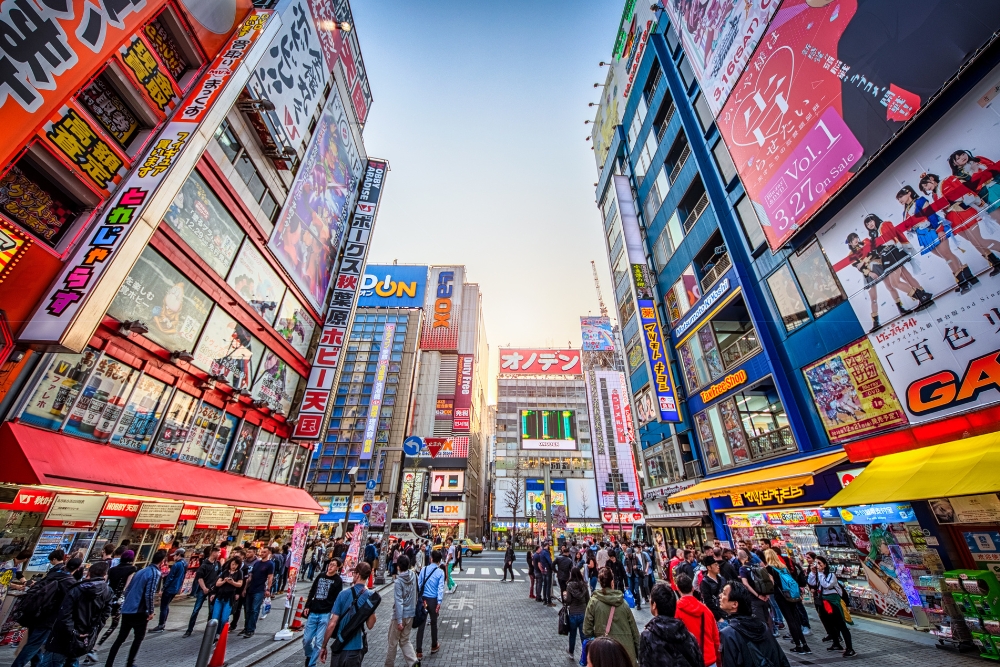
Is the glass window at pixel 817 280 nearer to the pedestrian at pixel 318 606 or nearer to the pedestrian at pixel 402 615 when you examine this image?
the pedestrian at pixel 402 615

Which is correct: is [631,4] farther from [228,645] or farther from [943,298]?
[228,645]

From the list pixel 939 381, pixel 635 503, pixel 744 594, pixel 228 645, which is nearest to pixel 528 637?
pixel 228 645

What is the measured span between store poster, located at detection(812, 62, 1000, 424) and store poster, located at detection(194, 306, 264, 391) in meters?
21.7

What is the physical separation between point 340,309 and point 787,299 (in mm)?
22062

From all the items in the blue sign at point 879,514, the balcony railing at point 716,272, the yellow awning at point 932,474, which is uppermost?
the balcony railing at point 716,272

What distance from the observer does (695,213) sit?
21.2 m

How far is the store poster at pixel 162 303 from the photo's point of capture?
37.5ft

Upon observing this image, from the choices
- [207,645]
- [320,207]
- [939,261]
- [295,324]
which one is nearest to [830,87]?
[939,261]

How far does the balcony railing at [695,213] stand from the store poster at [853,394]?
34.6 feet

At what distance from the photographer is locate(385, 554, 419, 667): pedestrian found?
21.2 ft

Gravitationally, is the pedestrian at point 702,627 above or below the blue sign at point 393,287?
below

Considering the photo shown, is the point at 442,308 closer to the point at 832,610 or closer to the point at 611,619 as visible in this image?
the point at 832,610

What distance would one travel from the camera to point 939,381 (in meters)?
8.92

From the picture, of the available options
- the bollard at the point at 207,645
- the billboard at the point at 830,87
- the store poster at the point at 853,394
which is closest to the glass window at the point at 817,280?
the billboard at the point at 830,87
